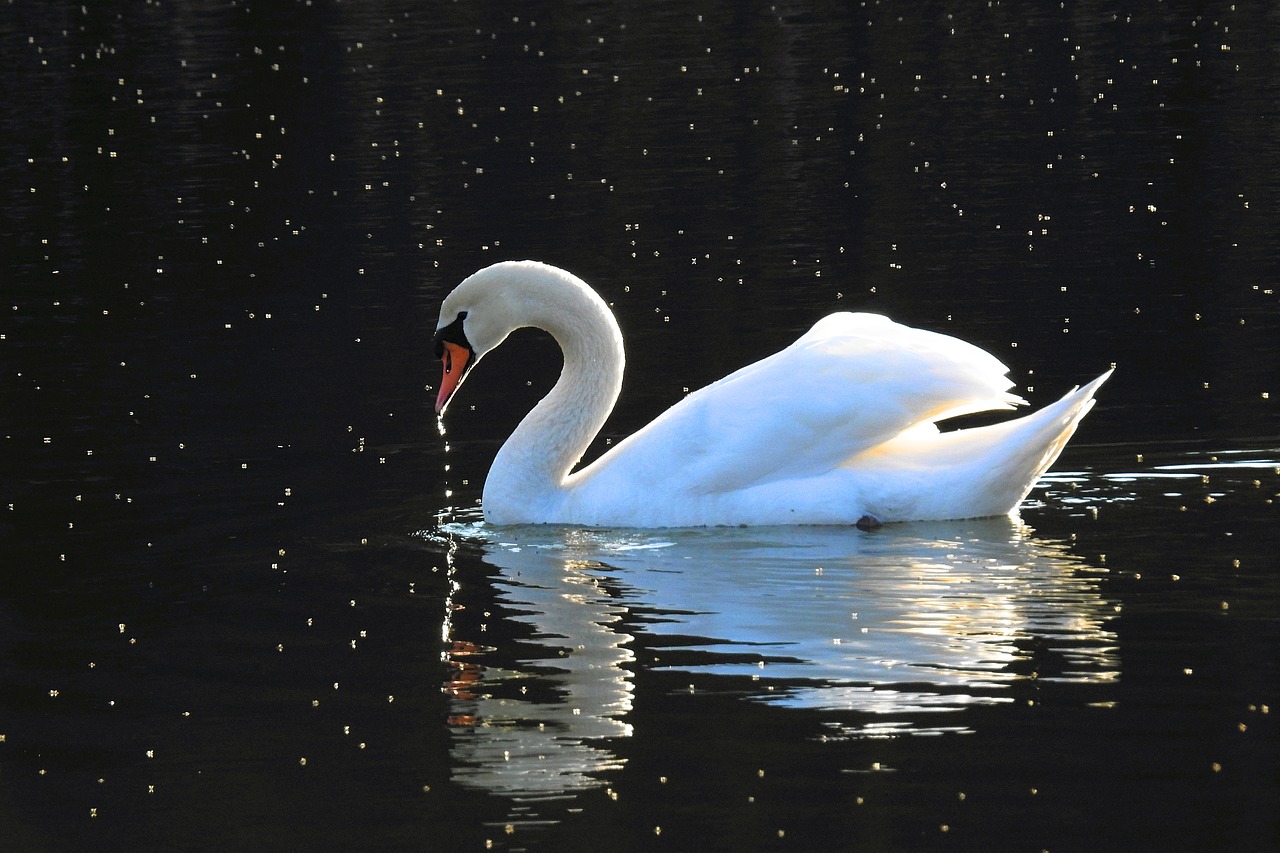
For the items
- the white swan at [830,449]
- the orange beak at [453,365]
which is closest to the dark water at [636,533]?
the white swan at [830,449]

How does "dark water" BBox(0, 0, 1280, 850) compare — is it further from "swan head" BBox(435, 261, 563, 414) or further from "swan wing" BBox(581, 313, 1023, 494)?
"swan head" BBox(435, 261, 563, 414)

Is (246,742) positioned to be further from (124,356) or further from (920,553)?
(124,356)

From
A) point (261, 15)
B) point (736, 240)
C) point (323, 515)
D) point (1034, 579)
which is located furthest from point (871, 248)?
point (261, 15)

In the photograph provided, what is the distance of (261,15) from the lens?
133ft

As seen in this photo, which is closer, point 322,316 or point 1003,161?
point 322,316

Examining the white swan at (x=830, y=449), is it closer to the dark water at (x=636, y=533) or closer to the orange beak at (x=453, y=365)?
the dark water at (x=636, y=533)

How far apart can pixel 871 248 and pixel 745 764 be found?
11279mm

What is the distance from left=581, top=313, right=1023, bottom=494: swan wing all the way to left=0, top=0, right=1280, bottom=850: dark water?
1.03 feet

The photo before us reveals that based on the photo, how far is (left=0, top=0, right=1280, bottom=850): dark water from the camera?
6324 millimetres

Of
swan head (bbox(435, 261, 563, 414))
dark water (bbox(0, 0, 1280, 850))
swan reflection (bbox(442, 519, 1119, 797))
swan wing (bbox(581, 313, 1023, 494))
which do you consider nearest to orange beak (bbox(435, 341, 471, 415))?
swan head (bbox(435, 261, 563, 414))

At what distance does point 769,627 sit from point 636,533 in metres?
1.90

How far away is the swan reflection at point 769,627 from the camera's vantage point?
22.4 feet

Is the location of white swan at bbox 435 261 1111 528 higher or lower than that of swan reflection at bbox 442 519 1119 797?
higher

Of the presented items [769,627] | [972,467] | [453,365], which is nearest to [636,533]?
[453,365]
